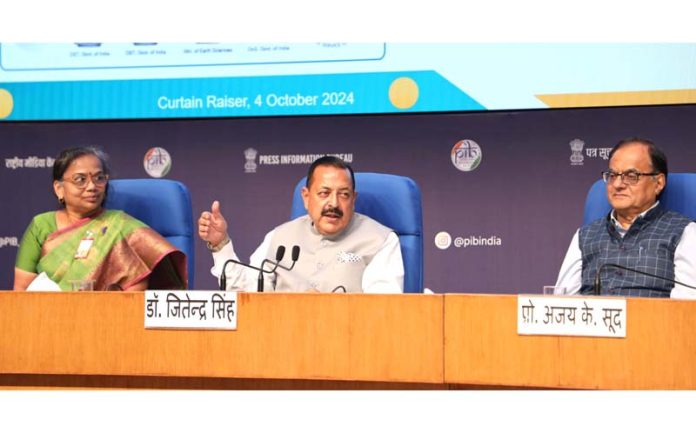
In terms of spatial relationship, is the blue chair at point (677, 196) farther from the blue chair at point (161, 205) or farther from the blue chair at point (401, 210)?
the blue chair at point (161, 205)

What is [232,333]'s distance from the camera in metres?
2.02

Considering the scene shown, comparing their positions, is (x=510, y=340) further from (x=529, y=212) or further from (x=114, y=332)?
(x=529, y=212)

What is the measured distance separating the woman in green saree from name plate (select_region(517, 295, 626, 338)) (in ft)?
4.80

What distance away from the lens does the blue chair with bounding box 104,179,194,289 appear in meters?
3.10

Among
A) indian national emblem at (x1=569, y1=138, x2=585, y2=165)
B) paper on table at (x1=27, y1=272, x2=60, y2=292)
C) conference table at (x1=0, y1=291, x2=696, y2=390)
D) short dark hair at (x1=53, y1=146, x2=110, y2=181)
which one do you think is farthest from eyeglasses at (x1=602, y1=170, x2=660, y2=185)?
paper on table at (x1=27, y1=272, x2=60, y2=292)

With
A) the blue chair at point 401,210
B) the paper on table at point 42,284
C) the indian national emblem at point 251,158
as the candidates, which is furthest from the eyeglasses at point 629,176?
the indian national emblem at point 251,158

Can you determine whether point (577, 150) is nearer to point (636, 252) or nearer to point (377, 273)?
point (636, 252)

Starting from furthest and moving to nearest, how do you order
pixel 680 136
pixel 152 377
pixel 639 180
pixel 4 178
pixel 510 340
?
pixel 4 178
pixel 680 136
pixel 639 180
pixel 152 377
pixel 510 340

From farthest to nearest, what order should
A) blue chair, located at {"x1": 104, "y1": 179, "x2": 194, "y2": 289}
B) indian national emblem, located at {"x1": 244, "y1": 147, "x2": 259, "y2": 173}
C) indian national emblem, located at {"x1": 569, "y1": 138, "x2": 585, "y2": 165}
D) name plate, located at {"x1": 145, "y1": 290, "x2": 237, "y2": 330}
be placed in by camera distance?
indian national emblem, located at {"x1": 244, "y1": 147, "x2": 259, "y2": 173}
indian national emblem, located at {"x1": 569, "y1": 138, "x2": 585, "y2": 165}
blue chair, located at {"x1": 104, "y1": 179, "x2": 194, "y2": 289}
name plate, located at {"x1": 145, "y1": 290, "x2": 237, "y2": 330}

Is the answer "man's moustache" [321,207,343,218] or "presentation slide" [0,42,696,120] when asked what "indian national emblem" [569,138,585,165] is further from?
"man's moustache" [321,207,343,218]

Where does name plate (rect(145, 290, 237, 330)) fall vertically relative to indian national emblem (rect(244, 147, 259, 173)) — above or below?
below

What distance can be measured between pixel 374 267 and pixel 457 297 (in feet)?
3.38

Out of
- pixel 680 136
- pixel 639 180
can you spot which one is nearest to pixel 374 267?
pixel 639 180

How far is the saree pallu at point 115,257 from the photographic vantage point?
3031 mm
